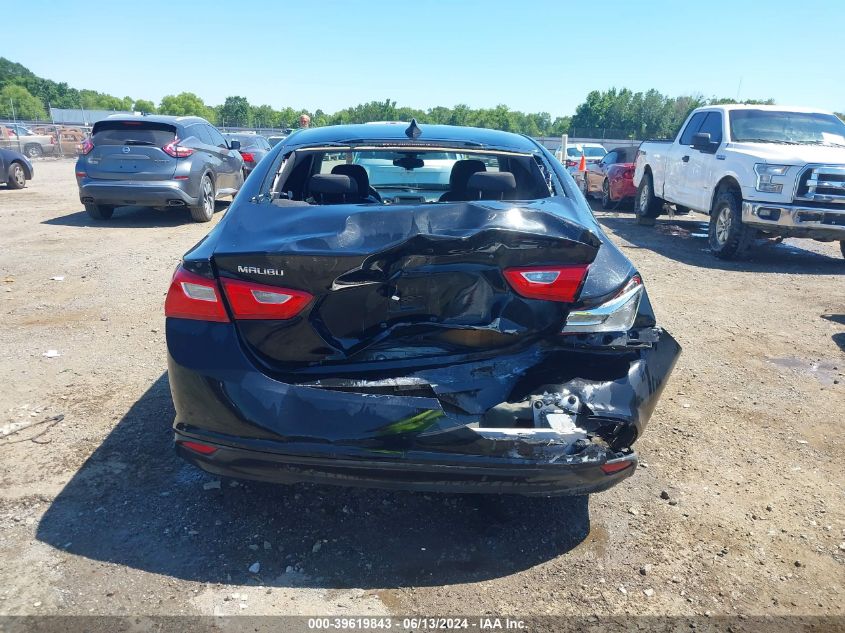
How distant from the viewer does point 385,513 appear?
2934 millimetres

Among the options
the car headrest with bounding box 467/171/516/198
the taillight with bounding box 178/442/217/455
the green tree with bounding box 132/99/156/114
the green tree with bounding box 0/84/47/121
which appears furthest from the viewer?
the green tree with bounding box 132/99/156/114

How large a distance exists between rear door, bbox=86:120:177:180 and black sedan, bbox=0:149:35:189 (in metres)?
7.04

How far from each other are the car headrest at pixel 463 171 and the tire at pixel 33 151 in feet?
108

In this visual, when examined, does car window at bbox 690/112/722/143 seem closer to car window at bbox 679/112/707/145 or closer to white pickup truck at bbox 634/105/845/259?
white pickup truck at bbox 634/105/845/259

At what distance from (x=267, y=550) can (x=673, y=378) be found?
321 centimetres

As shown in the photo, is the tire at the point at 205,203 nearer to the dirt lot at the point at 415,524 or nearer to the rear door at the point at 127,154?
the rear door at the point at 127,154

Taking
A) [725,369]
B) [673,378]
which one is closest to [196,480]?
[673,378]

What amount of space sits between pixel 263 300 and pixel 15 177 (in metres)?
17.0

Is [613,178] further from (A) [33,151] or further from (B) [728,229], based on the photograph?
(A) [33,151]

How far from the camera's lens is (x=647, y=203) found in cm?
1241

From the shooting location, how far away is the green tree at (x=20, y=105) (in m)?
67.1

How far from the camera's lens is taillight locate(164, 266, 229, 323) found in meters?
2.51

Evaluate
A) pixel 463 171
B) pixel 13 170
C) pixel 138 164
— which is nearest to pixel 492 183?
pixel 463 171

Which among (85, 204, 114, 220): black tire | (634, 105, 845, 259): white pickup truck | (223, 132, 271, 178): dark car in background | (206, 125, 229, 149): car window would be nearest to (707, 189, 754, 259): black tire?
(634, 105, 845, 259): white pickup truck
